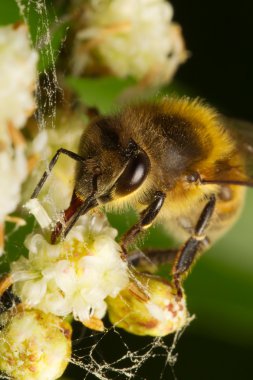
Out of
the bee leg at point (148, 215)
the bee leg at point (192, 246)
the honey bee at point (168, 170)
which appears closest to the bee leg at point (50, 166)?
the honey bee at point (168, 170)

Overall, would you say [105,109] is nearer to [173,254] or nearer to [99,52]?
[99,52]

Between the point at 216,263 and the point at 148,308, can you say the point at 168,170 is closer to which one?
the point at 148,308

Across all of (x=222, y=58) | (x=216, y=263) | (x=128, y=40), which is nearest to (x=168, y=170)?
(x=128, y=40)

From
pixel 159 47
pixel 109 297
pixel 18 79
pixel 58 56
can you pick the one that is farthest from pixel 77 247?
pixel 159 47

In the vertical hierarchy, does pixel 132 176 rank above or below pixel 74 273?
above

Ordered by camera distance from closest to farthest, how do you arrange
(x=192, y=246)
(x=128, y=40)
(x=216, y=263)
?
(x=192, y=246)
(x=128, y=40)
(x=216, y=263)

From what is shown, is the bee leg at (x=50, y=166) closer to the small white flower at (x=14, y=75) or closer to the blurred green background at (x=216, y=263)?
the small white flower at (x=14, y=75)
